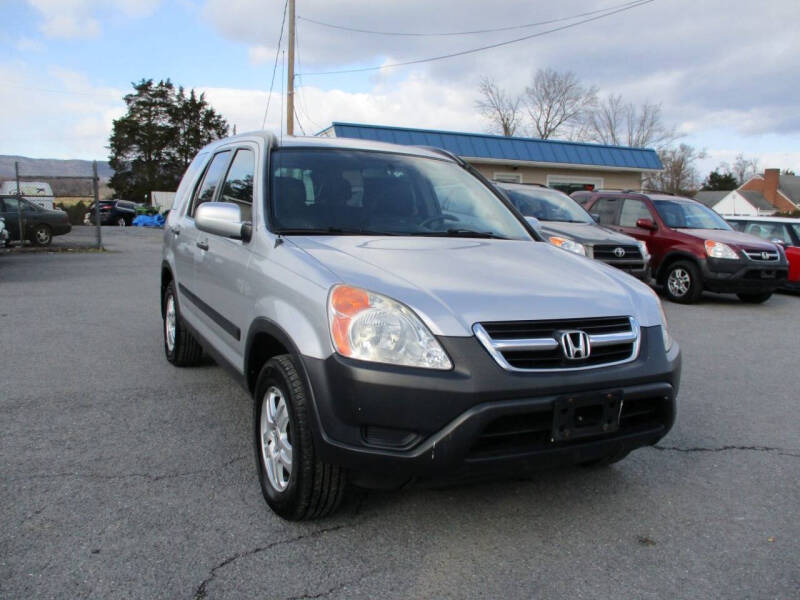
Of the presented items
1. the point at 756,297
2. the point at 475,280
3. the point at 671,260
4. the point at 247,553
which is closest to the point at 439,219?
the point at 475,280

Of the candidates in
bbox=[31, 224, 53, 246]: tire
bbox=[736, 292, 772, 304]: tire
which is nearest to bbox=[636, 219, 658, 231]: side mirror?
bbox=[736, 292, 772, 304]: tire

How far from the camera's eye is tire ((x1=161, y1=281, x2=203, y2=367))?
5.30 meters

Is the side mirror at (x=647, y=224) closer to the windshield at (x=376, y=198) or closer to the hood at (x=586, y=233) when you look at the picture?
the hood at (x=586, y=233)

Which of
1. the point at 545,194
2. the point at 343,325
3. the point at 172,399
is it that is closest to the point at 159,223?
the point at 545,194

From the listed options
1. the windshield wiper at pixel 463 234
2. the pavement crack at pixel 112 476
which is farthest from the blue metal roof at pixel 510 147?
the pavement crack at pixel 112 476

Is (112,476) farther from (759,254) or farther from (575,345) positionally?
(759,254)

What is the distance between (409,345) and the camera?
253 centimetres

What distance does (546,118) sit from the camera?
54438mm

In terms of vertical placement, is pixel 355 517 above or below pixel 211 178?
below

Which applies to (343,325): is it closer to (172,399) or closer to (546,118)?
(172,399)

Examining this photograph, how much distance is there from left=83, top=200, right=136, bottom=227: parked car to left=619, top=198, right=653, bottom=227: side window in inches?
1297

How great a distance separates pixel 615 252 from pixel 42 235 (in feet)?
53.4

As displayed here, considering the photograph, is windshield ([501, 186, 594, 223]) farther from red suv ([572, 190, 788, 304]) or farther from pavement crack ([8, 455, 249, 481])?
pavement crack ([8, 455, 249, 481])

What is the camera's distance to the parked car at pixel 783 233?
11.9 m
